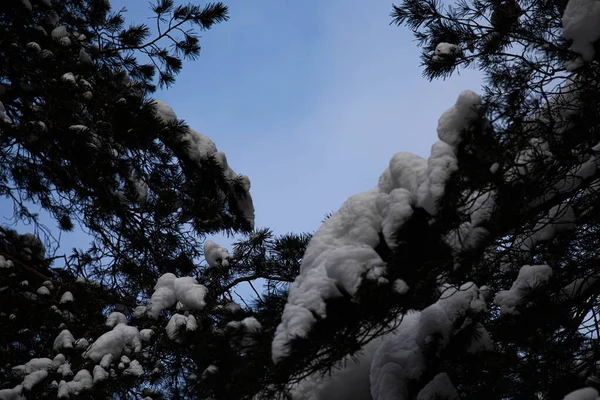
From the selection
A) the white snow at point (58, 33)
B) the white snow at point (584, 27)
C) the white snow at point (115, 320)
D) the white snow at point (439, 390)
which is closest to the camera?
the white snow at point (439, 390)

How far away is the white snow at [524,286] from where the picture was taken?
8.46 ft

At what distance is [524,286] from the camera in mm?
2602

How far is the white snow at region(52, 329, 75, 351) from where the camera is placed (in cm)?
313

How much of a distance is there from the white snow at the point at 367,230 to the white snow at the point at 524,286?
4.08 ft

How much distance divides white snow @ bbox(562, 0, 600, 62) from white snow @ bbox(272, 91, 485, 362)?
32.5 inches

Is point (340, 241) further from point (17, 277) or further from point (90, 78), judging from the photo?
point (90, 78)

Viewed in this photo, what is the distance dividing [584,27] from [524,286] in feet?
4.62

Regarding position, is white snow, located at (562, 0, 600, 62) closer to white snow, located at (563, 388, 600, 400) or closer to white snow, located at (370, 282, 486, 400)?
white snow, located at (370, 282, 486, 400)

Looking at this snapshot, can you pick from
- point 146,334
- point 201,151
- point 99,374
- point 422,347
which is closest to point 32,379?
point 99,374

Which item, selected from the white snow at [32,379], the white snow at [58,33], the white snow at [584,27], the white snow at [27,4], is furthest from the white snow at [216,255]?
the white snow at [27,4]


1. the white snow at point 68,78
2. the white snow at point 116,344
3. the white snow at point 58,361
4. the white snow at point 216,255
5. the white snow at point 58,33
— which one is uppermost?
the white snow at point 58,33

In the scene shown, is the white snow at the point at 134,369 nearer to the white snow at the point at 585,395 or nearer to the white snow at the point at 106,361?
the white snow at the point at 106,361

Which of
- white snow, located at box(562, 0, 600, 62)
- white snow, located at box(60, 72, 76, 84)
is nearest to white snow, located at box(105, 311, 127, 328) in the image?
white snow, located at box(60, 72, 76, 84)

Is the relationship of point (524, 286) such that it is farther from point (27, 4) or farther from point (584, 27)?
point (27, 4)
